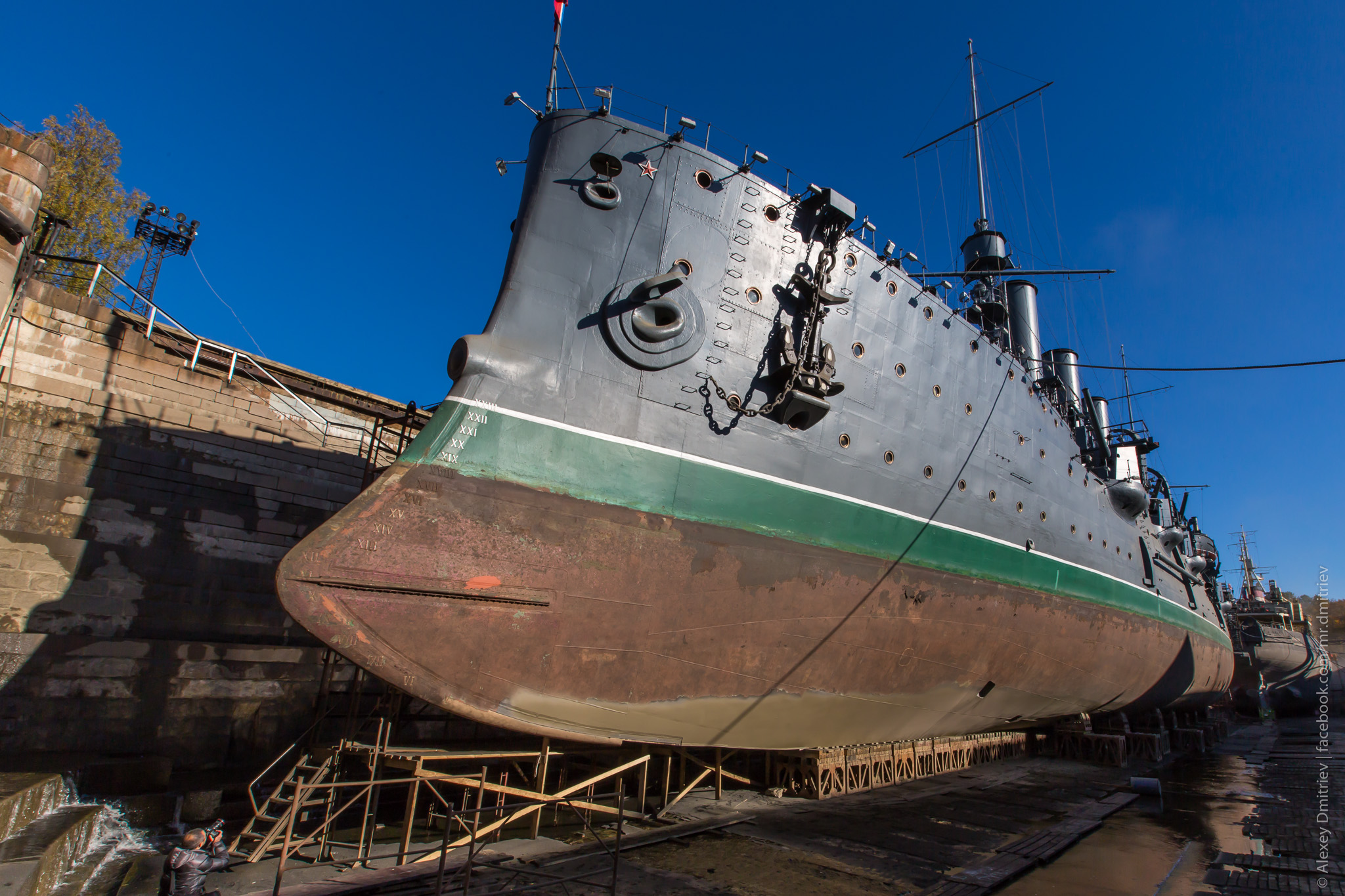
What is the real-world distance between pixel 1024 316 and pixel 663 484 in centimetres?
1785

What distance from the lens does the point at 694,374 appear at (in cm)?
762

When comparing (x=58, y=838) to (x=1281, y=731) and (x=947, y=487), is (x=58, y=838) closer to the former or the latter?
(x=947, y=487)

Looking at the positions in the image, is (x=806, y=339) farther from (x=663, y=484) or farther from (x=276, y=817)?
(x=276, y=817)

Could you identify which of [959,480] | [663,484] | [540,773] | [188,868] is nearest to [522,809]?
[540,773]

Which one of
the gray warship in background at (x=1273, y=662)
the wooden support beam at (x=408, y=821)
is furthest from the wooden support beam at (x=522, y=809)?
the gray warship in background at (x=1273, y=662)

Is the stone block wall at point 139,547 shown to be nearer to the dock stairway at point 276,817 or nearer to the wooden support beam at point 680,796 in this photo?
the dock stairway at point 276,817

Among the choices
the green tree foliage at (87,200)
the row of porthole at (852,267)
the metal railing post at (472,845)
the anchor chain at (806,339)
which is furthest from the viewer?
the green tree foliage at (87,200)

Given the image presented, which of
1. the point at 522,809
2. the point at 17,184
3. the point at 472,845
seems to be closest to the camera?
the point at 472,845

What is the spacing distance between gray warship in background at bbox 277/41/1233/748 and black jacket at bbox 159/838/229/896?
1.97 meters

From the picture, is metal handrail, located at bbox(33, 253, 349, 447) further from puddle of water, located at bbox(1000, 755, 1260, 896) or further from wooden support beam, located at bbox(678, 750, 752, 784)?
puddle of water, located at bbox(1000, 755, 1260, 896)

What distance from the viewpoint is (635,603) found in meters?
6.81

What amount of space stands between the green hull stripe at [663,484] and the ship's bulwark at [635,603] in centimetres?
3

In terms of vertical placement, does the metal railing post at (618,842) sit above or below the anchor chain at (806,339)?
below

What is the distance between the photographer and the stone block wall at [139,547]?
30.9ft
